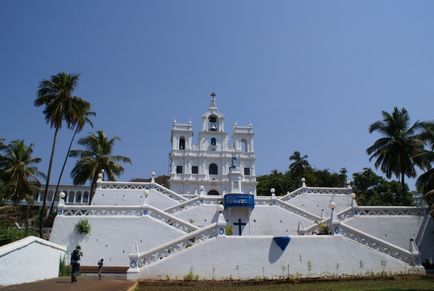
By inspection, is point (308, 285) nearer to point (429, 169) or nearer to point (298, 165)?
point (429, 169)

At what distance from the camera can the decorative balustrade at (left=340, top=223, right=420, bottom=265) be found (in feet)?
55.9

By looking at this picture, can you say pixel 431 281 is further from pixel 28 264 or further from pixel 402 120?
pixel 402 120

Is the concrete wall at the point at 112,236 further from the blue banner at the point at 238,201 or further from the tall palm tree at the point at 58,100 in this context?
the tall palm tree at the point at 58,100

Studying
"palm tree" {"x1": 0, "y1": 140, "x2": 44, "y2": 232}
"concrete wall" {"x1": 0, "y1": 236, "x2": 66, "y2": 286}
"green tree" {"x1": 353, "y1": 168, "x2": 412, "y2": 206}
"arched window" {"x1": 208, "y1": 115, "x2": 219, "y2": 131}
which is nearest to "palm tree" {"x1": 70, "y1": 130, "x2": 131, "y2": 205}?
"palm tree" {"x1": 0, "y1": 140, "x2": 44, "y2": 232}

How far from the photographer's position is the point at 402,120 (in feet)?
108

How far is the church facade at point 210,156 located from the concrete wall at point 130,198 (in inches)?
750

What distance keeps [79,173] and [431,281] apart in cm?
3362

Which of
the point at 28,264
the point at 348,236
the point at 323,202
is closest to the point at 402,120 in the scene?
the point at 323,202

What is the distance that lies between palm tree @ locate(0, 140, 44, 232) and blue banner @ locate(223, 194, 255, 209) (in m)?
19.7

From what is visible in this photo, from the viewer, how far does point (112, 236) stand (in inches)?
805

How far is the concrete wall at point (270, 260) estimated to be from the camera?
15.4m

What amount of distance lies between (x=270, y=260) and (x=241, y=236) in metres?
1.63

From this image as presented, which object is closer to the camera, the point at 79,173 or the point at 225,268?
the point at 225,268

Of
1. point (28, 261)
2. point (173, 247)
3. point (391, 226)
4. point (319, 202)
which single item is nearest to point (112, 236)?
point (173, 247)
